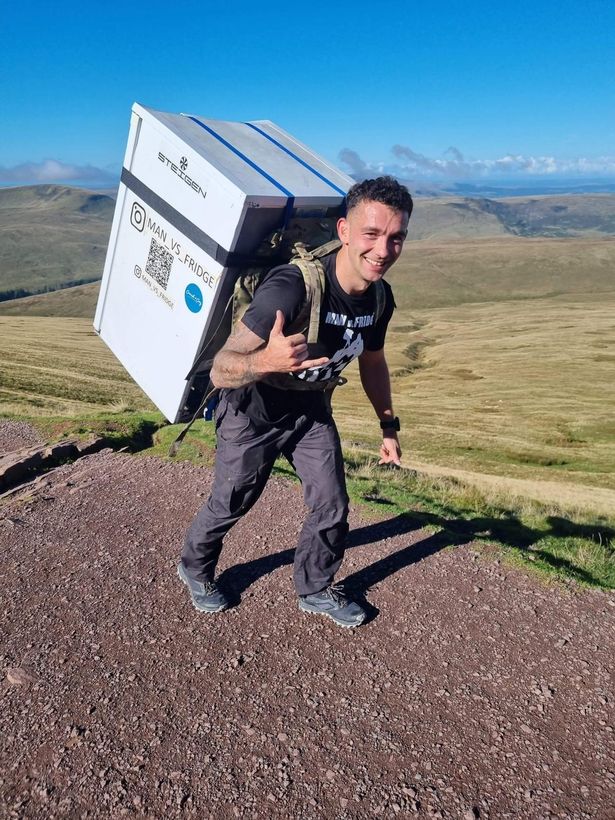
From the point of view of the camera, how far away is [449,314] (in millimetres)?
133875

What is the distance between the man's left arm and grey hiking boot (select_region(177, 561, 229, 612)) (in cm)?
212

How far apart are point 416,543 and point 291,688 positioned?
3.29 m

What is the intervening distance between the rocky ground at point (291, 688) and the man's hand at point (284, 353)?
271 centimetres

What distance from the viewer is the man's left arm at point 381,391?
6.23 metres

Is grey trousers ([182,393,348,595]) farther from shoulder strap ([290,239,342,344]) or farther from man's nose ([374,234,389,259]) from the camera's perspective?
man's nose ([374,234,389,259])

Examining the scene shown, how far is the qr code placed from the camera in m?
6.37

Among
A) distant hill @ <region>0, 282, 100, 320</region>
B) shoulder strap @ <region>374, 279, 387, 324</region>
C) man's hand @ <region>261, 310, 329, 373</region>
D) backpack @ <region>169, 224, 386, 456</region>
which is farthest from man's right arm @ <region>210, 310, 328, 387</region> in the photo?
distant hill @ <region>0, 282, 100, 320</region>

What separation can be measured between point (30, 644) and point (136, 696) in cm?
131

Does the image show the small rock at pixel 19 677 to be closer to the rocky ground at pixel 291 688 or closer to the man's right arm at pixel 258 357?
the rocky ground at pixel 291 688

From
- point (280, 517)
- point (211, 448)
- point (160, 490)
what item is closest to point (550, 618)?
point (280, 517)

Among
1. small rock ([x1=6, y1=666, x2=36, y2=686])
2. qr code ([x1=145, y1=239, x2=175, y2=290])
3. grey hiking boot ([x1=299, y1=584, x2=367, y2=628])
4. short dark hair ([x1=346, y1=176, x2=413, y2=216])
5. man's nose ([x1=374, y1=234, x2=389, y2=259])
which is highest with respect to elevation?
short dark hair ([x1=346, y1=176, x2=413, y2=216])

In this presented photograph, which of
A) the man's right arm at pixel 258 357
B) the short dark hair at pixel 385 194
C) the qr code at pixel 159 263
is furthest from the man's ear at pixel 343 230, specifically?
the qr code at pixel 159 263

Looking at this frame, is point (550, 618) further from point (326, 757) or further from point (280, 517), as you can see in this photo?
point (280, 517)

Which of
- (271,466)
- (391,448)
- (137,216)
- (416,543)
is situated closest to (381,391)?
(391,448)
